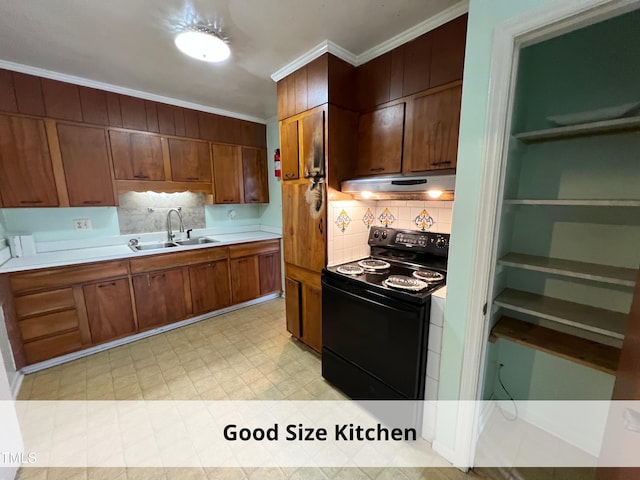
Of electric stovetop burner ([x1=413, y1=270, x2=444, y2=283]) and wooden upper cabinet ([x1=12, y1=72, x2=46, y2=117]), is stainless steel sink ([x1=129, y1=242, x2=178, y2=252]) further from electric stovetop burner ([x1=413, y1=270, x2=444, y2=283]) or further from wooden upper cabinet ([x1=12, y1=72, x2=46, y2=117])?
electric stovetop burner ([x1=413, y1=270, x2=444, y2=283])

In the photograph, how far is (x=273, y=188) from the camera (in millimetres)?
3807

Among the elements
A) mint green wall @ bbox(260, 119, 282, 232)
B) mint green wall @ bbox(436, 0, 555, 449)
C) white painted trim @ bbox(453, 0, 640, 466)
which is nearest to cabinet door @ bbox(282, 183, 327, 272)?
mint green wall @ bbox(436, 0, 555, 449)

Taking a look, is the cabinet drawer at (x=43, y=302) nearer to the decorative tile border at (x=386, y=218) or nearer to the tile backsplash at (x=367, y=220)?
the tile backsplash at (x=367, y=220)

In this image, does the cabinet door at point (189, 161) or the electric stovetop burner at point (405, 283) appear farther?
the cabinet door at point (189, 161)

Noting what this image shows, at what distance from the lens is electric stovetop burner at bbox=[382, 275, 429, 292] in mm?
1522

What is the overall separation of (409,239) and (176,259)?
7.83 feet

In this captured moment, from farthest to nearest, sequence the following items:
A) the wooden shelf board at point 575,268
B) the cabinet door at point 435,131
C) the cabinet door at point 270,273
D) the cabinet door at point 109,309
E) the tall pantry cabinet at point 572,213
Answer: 1. the cabinet door at point 270,273
2. the cabinet door at point 109,309
3. the cabinet door at point 435,131
4. the tall pantry cabinet at point 572,213
5. the wooden shelf board at point 575,268

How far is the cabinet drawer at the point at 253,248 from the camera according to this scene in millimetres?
3229

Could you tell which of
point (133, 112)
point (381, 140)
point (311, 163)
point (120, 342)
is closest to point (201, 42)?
point (311, 163)

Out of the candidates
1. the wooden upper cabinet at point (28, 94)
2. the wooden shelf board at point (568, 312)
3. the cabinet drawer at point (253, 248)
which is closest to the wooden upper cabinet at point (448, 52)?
the wooden shelf board at point (568, 312)

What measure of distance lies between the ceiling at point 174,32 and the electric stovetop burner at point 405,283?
1.59 metres

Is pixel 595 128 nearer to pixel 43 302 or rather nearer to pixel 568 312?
pixel 568 312

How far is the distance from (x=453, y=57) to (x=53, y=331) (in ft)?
12.0

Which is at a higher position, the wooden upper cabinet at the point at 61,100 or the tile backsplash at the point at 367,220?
the wooden upper cabinet at the point at 61,100
